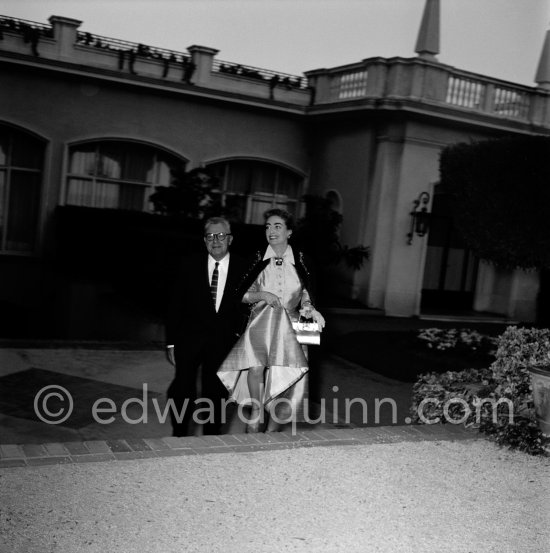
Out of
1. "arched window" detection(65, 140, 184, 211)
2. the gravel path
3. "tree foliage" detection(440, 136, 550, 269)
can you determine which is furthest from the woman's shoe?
"arched window" detection(65, 140, 184, 211)

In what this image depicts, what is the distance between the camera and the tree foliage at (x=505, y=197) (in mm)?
11711

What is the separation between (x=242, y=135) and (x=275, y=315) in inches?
511

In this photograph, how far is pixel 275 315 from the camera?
5832 mm

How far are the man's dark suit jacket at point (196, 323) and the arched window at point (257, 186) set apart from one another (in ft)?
40.8

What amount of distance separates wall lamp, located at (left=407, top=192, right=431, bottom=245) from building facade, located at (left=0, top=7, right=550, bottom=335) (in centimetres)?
6

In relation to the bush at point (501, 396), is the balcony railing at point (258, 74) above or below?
above

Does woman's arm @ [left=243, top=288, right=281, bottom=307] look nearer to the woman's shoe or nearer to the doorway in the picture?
the woman's shoe

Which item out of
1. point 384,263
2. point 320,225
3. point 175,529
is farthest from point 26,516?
point 384,263

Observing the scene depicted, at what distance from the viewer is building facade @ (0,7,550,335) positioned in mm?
16125

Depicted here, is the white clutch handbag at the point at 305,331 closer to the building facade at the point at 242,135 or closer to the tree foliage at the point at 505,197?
the tree foliage at the point at 505,197

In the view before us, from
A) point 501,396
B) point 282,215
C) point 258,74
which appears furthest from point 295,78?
point 282,215

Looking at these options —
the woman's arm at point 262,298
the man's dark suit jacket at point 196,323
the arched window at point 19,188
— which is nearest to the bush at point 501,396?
the woman's arm at point 262,298

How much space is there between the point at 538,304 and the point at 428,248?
139 inches

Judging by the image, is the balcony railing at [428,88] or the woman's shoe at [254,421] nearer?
the woman's shoe at [254,421]
